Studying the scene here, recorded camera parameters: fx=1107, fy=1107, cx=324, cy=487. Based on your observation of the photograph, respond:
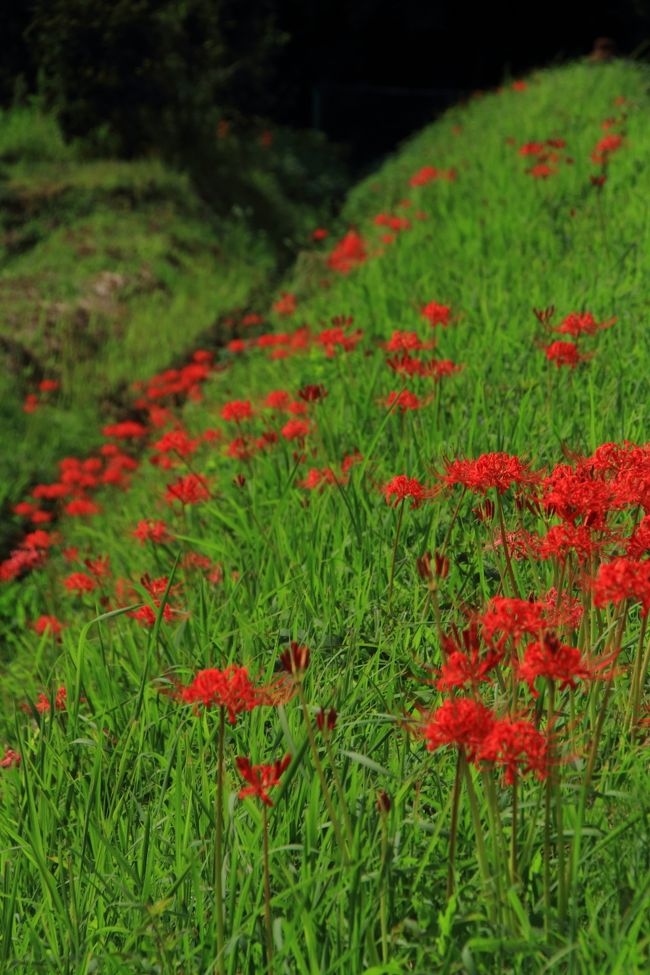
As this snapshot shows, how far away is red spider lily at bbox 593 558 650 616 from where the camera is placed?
1.37m

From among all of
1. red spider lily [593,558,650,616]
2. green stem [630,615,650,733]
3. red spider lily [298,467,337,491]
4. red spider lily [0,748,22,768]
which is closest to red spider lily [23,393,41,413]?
red spider lily [298,467,337,491]

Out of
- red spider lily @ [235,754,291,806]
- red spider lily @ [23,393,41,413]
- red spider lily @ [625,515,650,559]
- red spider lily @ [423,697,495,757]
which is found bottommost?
red spider lily @ [23,393,41,413]

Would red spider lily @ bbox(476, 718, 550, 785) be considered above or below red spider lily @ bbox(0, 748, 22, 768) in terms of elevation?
above

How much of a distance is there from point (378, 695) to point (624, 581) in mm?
781

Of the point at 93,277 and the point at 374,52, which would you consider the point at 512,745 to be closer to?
the point at 93,277

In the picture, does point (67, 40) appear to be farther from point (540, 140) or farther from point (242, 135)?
point (540, 140)

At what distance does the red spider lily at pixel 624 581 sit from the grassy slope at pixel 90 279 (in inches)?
187

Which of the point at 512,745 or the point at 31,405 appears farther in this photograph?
the point at 31,405

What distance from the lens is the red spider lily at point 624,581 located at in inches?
53.7

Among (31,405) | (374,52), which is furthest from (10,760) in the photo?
(374,52)

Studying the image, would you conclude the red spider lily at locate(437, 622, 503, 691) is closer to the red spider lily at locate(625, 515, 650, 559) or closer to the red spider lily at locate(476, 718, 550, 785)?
the red spider lily at locate(476, 718, 550, 785)

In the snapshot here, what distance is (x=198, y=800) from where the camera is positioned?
1.86m

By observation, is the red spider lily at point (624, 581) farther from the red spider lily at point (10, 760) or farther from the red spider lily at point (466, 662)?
the red spider lily at point (10, 760)

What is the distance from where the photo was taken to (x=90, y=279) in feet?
28.5
